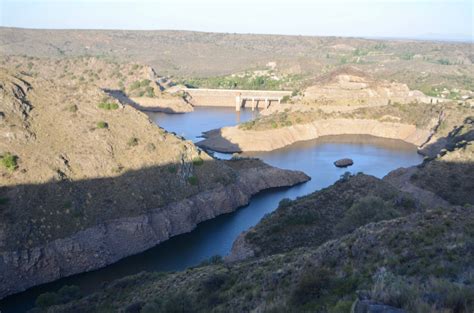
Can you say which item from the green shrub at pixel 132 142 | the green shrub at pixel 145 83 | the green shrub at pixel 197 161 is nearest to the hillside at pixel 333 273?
the green shrub at pixel 197 161

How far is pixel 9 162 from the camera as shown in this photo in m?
38.8

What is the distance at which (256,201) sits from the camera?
5331 centimetres

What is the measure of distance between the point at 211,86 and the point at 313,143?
71087 mm

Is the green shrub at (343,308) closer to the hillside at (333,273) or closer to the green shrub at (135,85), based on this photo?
the hillside at (333,273)

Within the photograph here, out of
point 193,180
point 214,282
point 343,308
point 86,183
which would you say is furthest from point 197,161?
point 343,308

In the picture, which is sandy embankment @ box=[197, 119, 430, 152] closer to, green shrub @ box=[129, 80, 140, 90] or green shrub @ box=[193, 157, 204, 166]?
green shrub @ box=[193, 157, 204, 166]

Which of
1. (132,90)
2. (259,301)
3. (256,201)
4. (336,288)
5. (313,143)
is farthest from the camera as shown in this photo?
(132,90)

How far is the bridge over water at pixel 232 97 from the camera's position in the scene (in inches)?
5039

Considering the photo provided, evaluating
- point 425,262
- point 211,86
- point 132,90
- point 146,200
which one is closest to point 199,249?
point 146,200

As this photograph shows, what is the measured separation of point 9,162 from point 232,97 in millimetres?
96396

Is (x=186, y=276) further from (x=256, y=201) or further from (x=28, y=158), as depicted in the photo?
(x=256, y=201)

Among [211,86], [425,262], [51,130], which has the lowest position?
[211,86]

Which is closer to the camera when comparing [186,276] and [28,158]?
[186,276]

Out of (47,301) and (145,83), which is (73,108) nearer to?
(47,301)
